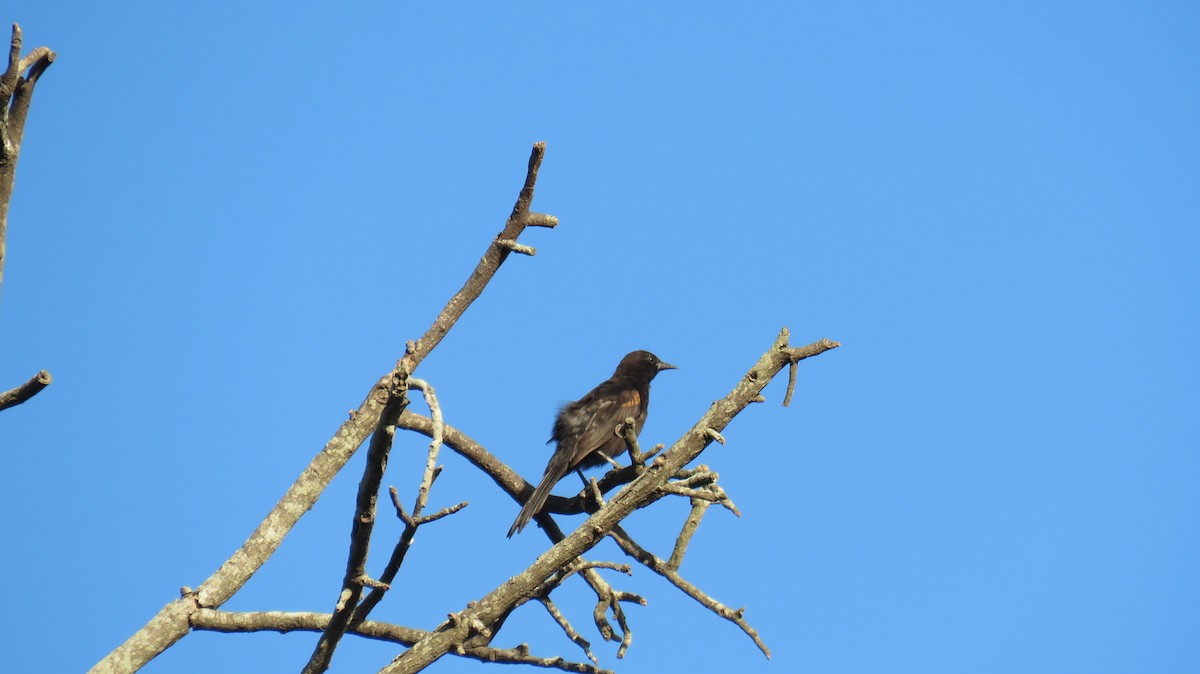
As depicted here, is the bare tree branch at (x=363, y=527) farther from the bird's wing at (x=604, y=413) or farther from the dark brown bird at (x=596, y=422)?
the bird's wing at (x=604, y=413)

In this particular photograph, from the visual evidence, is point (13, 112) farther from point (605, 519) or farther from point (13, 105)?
point (605, 519)

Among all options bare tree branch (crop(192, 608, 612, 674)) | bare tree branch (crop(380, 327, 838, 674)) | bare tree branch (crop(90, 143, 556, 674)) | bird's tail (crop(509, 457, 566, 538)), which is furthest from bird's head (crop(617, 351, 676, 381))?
bare tree branch (crop(192, 608, 612, 674))

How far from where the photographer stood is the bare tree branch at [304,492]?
14.8 ft

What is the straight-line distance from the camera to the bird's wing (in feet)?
30.4

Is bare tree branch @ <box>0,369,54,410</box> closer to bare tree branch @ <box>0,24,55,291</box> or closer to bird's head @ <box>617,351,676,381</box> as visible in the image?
bare tree branch @ <box>0,24,55,291</box>

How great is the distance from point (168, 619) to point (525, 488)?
3188 millimetres

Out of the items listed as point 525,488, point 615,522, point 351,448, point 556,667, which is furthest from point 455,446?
point 615,522

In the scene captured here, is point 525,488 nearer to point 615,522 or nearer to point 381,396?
point 381,396

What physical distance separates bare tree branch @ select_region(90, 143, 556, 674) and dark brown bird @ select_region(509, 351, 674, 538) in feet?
8.33

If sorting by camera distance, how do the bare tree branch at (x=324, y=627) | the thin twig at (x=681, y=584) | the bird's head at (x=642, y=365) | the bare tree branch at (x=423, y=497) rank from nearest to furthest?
the bare tree branch at (x=423, y=497) → the bare tree branch at (x=324, y=627) → the thin twig at (x=681, y=584) → the bird's head at (x=642, y=365)

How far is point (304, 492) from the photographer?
514 centimetres

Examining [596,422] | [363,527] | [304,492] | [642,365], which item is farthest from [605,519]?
[642,365]

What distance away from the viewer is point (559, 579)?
4.41 meters

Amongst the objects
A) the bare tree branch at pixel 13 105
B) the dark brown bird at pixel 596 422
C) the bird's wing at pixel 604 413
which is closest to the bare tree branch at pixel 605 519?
the bare tree branch at pixel 13 105
